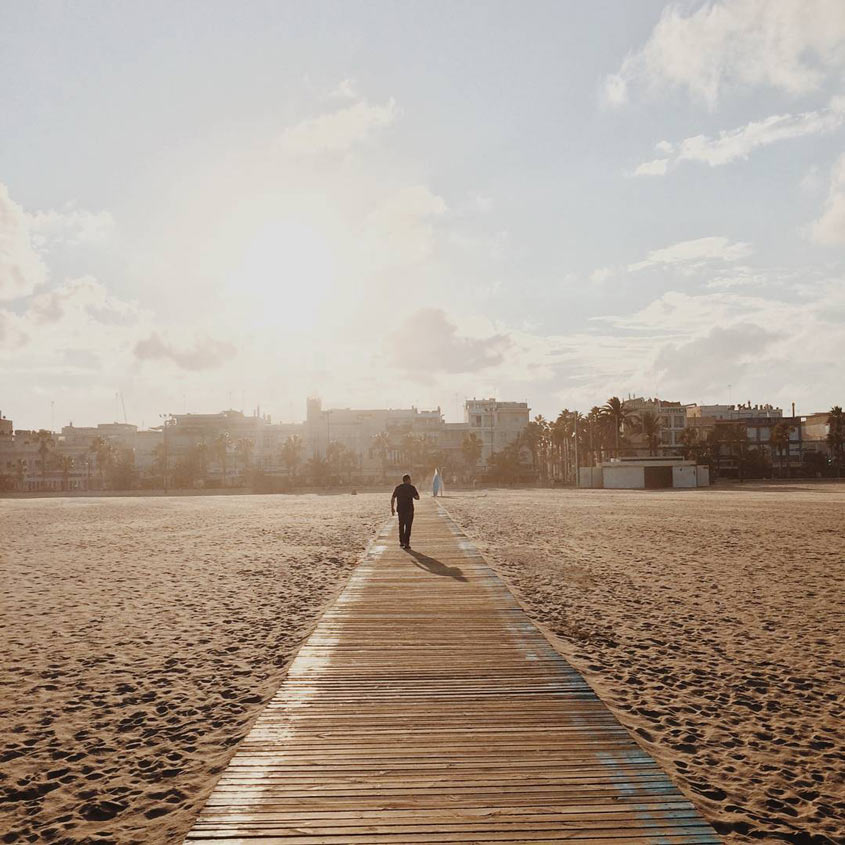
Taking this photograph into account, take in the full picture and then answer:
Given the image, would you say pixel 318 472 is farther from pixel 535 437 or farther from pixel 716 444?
pixel 716 444

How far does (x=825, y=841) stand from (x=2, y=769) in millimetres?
6702

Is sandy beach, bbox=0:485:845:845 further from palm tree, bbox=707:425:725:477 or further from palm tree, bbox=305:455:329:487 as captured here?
palm tree, bbox=707:425:725:477

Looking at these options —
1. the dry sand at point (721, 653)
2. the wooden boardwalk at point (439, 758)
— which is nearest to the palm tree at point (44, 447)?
the dry sand at point (721, 653)

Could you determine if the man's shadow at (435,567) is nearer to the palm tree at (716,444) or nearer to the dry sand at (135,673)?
the dry sand at (135,673)

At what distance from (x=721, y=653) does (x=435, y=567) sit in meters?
7.44

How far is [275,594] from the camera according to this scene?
1462 cm

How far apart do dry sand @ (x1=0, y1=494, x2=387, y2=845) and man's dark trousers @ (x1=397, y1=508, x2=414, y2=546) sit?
1.59m

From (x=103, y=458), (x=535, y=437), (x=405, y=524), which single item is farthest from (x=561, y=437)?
(x=405, y=524)

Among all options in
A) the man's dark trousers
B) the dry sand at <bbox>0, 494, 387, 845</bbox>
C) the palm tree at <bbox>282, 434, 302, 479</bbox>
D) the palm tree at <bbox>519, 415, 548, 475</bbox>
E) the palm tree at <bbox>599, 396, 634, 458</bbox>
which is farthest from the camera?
the palm tree at <bbox>519, 415, 548, 475</bbox>

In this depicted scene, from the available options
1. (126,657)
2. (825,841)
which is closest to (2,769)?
(126,657)

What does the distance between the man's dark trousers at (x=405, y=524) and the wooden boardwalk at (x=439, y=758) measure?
9.39m

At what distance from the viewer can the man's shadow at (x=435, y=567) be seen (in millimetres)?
15094

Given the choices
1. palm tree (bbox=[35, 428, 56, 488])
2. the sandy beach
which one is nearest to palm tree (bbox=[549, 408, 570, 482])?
palm tree (bbox=[35, 428, 56, 488])

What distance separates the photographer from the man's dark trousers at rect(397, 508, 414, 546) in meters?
19.5
